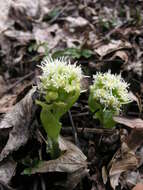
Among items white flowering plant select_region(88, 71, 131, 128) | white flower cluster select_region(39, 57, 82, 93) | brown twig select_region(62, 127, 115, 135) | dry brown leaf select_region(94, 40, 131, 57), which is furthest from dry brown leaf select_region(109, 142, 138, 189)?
dry brown leaf select_region(94, 40, 131, 57)

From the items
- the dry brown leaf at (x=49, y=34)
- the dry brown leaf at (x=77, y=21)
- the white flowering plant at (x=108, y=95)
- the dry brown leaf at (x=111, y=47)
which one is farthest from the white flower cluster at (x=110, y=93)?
the dry brown leaf at (x=77, y=21)

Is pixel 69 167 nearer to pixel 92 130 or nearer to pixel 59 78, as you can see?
pixel 92 130

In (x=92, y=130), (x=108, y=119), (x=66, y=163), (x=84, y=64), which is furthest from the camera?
(x=84, y=64)

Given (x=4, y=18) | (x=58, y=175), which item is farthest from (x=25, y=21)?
(x=58, y=175)

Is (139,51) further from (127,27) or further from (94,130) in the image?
(94,130)

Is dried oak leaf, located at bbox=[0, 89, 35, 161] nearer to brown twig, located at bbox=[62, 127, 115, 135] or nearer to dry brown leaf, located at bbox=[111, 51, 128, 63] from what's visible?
brown twig, located at bbox=[62, 127, 115, 135]

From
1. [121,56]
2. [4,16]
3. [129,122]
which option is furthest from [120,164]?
[4,16]

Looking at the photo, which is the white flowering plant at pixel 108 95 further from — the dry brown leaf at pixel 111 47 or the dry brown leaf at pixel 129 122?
the dry brown leaf at pixel 111 47

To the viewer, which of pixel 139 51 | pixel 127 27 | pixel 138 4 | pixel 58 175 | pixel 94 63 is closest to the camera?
pixel 58 175
